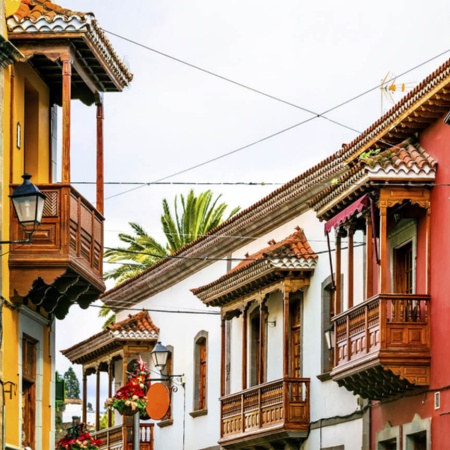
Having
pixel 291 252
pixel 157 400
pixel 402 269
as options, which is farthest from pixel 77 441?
pixel 402 269

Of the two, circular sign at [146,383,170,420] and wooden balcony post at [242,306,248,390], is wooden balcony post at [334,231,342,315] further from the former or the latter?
wooden balcony post at [242,306,248,390]

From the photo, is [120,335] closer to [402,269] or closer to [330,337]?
[330,337]

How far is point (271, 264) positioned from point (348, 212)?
5928 mm

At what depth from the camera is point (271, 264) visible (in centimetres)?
3366

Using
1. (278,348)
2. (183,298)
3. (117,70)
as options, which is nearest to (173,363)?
(183,298)

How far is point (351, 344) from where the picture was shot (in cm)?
2788

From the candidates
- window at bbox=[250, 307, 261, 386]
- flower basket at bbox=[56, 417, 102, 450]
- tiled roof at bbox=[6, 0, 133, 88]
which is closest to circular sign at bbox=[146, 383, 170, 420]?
flower basket at bbox=[56, 417, 102, 450]

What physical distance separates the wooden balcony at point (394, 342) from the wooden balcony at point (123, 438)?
60.3 feet

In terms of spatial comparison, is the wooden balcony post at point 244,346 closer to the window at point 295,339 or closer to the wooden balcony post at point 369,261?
the window at point 295,339

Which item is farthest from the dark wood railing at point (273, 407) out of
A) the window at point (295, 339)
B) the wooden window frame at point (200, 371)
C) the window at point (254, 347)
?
the wooden window frame at point (200, 371)

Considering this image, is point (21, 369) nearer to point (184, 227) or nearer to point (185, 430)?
point (185, 430)

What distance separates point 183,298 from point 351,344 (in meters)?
16.6

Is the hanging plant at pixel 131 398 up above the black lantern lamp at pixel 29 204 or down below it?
below

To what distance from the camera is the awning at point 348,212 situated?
2714cm
